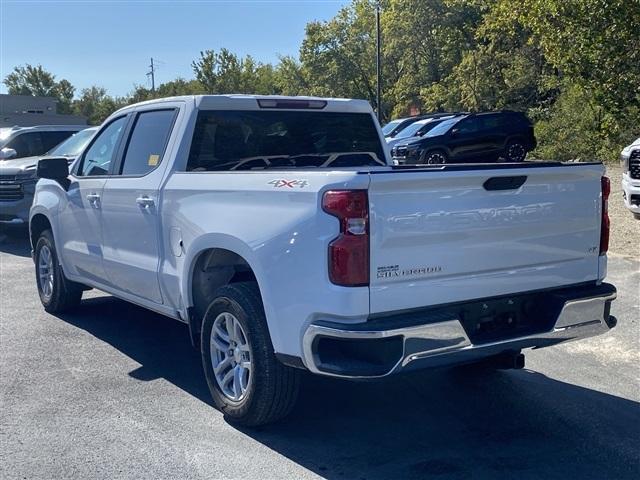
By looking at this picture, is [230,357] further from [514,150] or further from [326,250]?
[514,150]

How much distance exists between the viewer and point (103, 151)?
261 inches

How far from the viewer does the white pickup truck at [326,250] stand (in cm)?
387

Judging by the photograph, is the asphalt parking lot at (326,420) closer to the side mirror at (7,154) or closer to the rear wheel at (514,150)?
the side mirror at (7,154)

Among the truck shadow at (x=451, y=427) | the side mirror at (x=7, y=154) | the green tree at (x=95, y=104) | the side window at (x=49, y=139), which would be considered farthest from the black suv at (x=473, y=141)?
the green tree at (x=95, y=104)

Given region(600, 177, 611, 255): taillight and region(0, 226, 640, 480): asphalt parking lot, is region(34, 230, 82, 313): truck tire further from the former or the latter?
region(600, 177, 611, 255): taillight

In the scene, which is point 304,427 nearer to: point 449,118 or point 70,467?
point 70,467

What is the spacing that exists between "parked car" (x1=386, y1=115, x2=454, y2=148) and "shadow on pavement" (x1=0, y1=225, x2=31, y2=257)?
12259 millimetres

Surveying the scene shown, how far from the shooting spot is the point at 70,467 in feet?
13.8

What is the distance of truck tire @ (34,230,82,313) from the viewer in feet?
24.5

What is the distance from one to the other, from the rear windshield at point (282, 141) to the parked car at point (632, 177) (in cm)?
565

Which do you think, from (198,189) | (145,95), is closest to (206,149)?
(198,189)

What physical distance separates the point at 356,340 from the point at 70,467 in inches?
70.4

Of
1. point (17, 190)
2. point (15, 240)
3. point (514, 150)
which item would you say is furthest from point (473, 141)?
point (17, 190)

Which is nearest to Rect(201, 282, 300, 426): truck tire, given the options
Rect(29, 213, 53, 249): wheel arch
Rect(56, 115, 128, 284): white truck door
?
Rect(56, 115, 128, 284): white truck door
